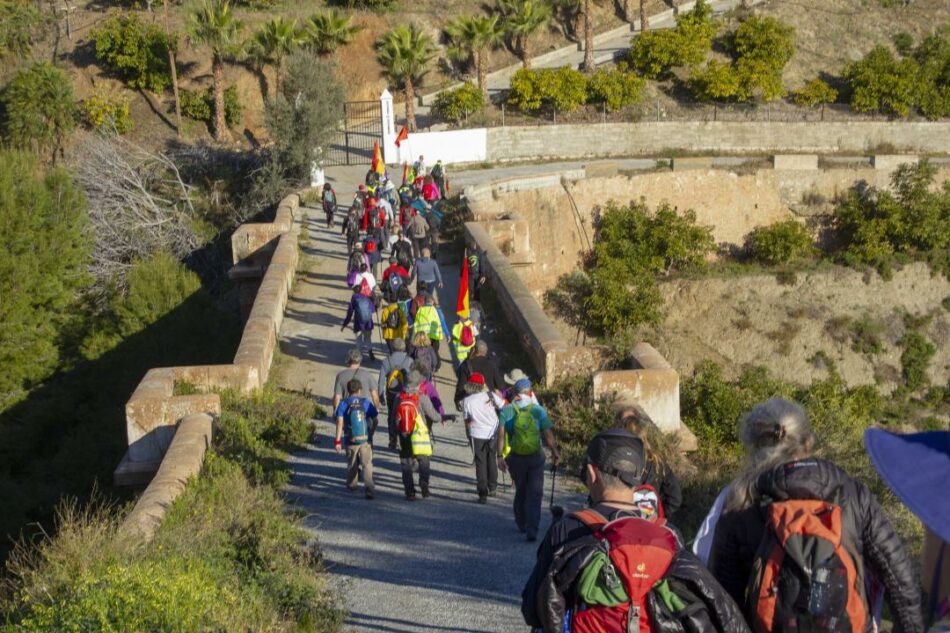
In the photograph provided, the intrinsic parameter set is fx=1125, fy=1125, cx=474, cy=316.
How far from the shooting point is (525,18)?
43.0 metres

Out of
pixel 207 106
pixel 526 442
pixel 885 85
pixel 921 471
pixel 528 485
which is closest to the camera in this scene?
pixel 921 471

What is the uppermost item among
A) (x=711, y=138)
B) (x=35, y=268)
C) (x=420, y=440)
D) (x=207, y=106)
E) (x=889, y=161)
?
(x=207, y=106)

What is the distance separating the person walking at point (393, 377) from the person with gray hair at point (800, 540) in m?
5.93

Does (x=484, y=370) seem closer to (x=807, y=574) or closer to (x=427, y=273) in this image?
(x=427, y=273)

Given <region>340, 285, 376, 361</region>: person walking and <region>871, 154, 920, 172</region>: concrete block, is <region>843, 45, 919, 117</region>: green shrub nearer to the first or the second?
<region>871, 154, 920, 172</region>: concrete block

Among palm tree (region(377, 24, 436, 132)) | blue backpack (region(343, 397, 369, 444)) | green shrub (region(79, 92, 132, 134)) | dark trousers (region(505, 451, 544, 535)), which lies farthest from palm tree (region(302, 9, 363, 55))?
dark trousers (region(505, 451, 544, 535))

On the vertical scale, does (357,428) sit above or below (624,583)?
below

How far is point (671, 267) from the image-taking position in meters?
33.2

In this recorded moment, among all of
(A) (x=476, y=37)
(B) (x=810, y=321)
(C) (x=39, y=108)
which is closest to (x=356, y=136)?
(A) (x=476, y=37)

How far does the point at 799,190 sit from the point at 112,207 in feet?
68.1

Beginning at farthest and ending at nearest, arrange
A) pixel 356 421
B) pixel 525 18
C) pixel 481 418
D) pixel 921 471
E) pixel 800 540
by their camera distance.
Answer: pixel 525 18, pixel 356 421, pixel 481 418, pixel 800 540, pixel 921 471

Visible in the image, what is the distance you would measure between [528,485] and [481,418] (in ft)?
2.86

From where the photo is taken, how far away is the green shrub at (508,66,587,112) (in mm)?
39531

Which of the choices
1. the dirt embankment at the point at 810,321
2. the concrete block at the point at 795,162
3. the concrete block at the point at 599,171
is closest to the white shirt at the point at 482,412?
the dirt embankment at the point at 810,321
